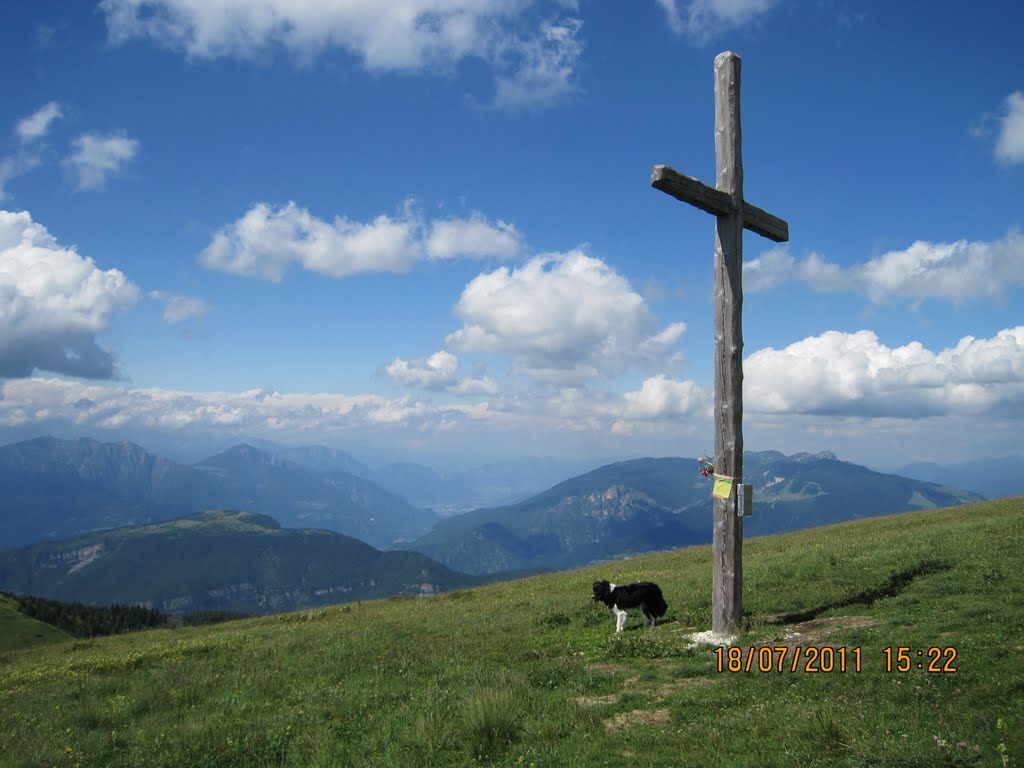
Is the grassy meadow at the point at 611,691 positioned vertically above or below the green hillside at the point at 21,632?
above

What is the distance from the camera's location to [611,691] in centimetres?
997

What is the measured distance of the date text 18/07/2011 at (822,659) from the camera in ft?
28.8

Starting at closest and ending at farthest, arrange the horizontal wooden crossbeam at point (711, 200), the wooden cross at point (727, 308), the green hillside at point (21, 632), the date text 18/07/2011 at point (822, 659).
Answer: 1. the date text 18/07/2011 at point (822, 659)
2. the horizontal wooden crossbeam at point (711, 200)
3. the wooden cross at point (727, 308)
4. the green hillside at point (21, 632)

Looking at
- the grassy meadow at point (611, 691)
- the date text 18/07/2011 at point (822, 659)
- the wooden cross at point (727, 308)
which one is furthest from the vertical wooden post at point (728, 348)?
the date text 18/07/2011 at point (822, 659)

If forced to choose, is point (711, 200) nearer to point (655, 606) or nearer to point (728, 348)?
point (728, 348)

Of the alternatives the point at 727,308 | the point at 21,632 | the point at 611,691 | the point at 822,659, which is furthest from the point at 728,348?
the point at 21,632

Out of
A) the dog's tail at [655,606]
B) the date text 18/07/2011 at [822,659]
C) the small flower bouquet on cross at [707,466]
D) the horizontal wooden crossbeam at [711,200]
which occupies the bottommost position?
the dog's tail at [655,606]

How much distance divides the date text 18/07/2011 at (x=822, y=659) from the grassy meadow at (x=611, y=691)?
0.15 feet

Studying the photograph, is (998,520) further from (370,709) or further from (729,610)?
(370,709)

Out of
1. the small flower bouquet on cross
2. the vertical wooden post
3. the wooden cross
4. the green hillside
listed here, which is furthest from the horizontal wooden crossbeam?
the green hillside

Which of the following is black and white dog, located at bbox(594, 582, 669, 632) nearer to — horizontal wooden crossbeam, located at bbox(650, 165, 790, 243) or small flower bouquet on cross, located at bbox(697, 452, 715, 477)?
small flower bouquet on cross, located at bbox(697, 452, 715, 477)

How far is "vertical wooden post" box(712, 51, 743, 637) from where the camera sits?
41.6 feet

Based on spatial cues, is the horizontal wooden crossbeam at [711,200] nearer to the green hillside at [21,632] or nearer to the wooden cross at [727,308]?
the wooden cross at [727,308]

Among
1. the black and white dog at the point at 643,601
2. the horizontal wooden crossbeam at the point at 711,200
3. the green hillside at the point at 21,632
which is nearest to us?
the horizontal wooden crossbeam at the point at 711,200
